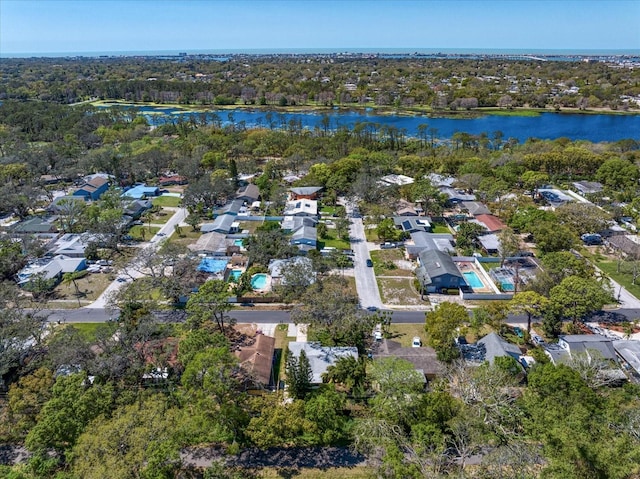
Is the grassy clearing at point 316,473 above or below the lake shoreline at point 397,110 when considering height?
below

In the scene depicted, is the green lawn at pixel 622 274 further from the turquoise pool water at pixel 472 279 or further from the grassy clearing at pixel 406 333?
the grassy clearing at pixel 406 333

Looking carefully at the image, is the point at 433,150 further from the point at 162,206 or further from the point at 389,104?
the point at 389,104

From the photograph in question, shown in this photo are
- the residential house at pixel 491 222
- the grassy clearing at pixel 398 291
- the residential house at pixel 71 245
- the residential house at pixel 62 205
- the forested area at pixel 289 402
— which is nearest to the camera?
the forested area at pixel 289 402

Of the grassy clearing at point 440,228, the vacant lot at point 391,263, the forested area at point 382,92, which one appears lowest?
the vacant lot at point 391,263

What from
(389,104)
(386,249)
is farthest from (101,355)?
(389,104)

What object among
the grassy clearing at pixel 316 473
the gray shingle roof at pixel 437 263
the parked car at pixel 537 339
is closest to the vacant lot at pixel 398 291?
the gray shingle roof at pixel 437 263

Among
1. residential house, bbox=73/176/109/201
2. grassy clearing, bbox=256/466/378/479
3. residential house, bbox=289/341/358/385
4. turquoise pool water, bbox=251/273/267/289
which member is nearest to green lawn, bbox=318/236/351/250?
turquoise pool water, bbox=251/273/267/289

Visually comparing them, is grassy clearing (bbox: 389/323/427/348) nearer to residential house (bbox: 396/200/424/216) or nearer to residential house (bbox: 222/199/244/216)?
residential house (bbox: 396/200/424/216)
